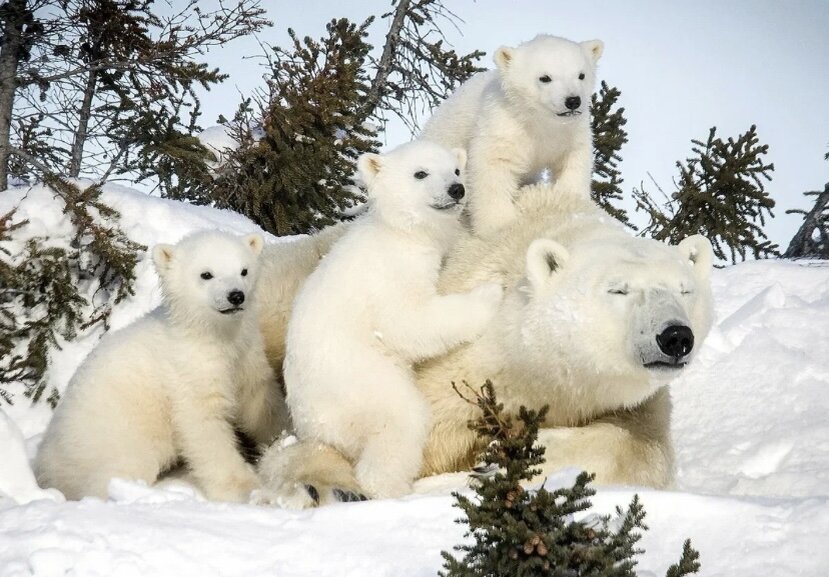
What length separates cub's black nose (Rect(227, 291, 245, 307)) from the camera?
4797 mm

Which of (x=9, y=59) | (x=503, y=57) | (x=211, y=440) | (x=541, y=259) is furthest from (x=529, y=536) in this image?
(x=9, y=59)

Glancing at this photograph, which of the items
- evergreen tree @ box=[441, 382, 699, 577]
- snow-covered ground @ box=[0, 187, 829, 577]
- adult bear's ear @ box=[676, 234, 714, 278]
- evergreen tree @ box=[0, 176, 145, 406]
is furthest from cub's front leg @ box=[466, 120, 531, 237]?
evergreen tree @ box=[441, 382, 699, 577]

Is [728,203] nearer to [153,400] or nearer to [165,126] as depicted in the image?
[165,126]

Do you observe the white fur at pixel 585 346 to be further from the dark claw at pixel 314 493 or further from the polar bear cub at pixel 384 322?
the dark claw at pixel 314 493

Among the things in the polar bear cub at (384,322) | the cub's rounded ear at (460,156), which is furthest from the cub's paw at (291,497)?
the cub's rounded ear at (460,156)

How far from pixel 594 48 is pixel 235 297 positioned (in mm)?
2745

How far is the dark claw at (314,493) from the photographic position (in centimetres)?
394

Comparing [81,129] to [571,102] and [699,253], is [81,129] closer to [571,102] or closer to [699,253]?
[571,102]

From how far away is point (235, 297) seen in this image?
15.8 ft

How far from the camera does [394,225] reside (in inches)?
180

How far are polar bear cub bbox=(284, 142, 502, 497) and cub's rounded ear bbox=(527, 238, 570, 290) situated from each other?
0.85 feet

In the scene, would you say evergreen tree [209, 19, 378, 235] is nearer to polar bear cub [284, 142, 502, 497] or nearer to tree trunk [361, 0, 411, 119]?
tree trunk [361, 0, 411, 119]

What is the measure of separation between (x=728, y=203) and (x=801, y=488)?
5.68 meters

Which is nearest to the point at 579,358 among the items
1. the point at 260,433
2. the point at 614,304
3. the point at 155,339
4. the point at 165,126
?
the point at 614,304
